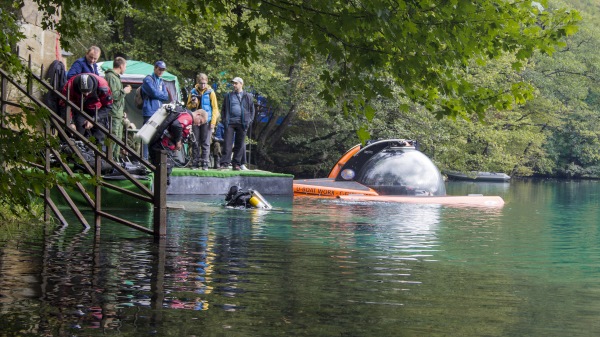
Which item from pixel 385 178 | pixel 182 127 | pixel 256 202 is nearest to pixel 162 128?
pixel 182 127

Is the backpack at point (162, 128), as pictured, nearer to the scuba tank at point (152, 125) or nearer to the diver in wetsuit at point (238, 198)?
the scuba tank at point (152, 125)

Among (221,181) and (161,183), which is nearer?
(161,183)

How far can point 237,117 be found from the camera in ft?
82.8

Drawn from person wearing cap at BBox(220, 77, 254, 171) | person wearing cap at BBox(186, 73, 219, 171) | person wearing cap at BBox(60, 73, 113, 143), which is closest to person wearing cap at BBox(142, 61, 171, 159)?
person wearing cap at BBox(186, 73, 219, 171)

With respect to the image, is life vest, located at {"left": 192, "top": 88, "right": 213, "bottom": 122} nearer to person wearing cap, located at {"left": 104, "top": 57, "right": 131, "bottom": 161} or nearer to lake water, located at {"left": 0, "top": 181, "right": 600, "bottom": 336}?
person wearing cap, located at {"left": 104, "top": 57, "right": 131, "bottom": 161}

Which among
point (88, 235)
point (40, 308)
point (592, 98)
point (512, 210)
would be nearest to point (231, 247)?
point (88, 235)

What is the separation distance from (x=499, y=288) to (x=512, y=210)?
15123 mm

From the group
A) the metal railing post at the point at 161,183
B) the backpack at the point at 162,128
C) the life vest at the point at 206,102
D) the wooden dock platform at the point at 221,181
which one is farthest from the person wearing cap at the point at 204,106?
the metal railing post at the point at 161,183

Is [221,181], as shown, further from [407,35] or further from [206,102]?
[407,35]

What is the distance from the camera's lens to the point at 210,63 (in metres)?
37.0

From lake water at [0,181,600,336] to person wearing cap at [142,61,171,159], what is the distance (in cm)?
630

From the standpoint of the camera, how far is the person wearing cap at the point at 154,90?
22375 millimetres

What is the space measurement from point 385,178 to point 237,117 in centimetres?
375

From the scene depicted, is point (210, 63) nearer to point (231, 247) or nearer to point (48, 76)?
point (48, 76)
